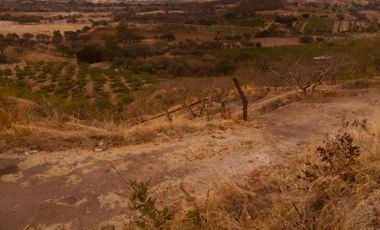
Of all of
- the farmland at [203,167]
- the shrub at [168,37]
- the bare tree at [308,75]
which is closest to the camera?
the farmland at [203,167]

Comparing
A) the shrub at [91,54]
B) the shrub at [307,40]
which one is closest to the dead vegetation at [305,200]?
the shrub at [91,54]

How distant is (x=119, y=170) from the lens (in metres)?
4.98

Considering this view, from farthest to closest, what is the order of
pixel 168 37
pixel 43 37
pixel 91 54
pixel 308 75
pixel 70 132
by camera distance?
pixel 43 37
pixel 168 37
pixel 91 54
pixel 308 75
pixel 70 132

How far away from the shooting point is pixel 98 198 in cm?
434

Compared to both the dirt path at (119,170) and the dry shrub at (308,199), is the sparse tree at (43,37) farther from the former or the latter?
the dry shrub at (308,199)

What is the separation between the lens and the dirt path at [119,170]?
410 cm

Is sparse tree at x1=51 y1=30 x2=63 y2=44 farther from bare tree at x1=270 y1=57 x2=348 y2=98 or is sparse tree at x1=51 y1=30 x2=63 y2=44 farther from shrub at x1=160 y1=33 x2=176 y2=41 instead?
bare tree at x1=270 y1=57 x2=348 y2=98

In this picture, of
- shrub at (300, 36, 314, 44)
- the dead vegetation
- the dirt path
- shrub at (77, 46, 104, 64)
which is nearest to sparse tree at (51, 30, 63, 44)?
shrub at (77, 46, 104, 64)

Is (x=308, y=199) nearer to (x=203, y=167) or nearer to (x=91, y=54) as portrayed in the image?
(x=203, y=167)

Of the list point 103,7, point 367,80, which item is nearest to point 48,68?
point 367,80

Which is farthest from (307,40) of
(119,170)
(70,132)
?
(119,170)

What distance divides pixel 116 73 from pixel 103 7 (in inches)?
4819

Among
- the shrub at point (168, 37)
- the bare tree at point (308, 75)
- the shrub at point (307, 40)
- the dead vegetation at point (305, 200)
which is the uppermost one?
the dead vegetation at point (305, 200)

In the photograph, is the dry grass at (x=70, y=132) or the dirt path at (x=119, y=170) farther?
the dry grass at (x=70, y=132)
